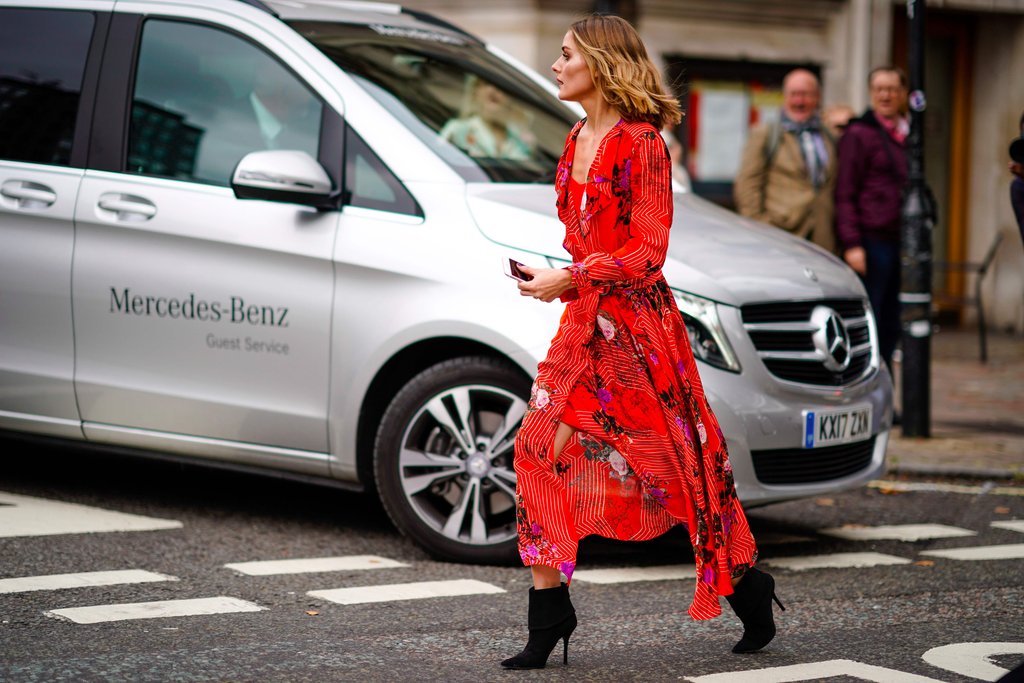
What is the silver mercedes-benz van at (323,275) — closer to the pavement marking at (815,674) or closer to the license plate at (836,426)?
the license plate at (836,426)

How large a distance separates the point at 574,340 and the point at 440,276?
55.1 inches

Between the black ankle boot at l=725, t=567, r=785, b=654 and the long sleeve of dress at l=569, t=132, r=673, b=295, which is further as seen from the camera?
the black ankle boot at l=725, t=567, r=785, b=654

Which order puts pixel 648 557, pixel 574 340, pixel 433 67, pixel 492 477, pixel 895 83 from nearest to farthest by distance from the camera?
pixel 574 340
pixel 492 477
pixel 648 557
pixel 433 67
pixel 895 83

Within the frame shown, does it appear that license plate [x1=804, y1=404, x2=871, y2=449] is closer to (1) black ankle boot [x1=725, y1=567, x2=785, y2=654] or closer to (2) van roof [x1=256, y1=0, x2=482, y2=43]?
(1) black ankle boot [x1=725, y1=567, x2=785, y2=654]

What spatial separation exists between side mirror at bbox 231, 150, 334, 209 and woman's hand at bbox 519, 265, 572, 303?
187 centimetres

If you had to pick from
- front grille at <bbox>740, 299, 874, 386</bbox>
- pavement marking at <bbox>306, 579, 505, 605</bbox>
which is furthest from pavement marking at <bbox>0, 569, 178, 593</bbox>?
front grille at <bbox>740, 299, 874, 386</bbox>

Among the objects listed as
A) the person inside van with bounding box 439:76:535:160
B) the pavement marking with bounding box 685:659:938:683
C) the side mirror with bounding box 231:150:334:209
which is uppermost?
the person inside van with bounding box 439:76:535:160

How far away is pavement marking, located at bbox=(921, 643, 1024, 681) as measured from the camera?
4543 millimetres

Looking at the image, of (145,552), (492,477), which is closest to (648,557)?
(492,477)

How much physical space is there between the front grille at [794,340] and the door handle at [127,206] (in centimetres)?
227

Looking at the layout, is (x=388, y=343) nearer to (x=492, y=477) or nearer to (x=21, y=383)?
(x=492, y=477)

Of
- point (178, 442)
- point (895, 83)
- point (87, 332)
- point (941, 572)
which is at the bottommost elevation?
point (941, 572)

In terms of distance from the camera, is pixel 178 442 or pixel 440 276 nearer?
pixel 440 276

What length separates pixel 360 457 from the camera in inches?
239
